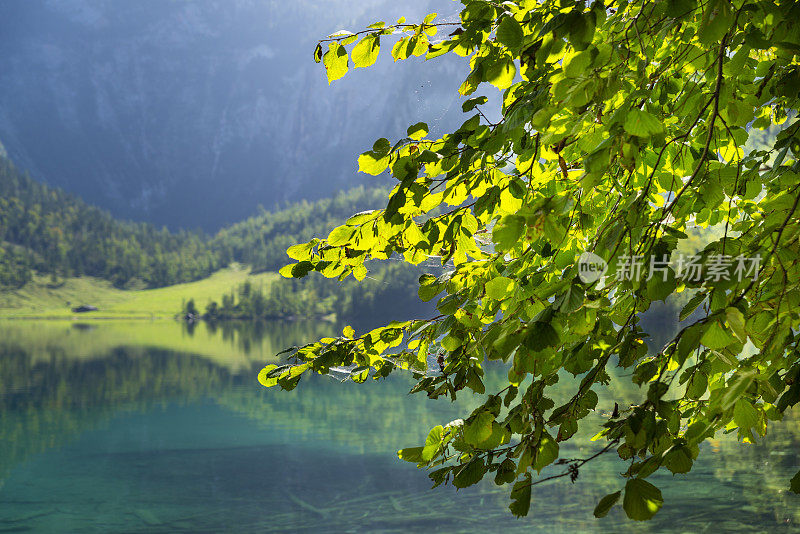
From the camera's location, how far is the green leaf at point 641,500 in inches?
61.5

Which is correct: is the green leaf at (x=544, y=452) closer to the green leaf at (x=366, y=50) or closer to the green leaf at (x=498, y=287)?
the green leaf at (x=498, y=287)

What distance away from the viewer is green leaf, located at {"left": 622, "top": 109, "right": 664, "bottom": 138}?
5.11 feet

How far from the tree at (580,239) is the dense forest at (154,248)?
11582 cm

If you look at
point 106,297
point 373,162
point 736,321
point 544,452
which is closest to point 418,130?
point 373,162

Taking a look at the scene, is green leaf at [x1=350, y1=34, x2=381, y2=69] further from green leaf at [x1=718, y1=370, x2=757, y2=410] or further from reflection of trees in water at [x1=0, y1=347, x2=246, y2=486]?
reflection of trees in water at [x1=0, y1=347, x2=246, y2=486]

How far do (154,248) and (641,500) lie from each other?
184731mm

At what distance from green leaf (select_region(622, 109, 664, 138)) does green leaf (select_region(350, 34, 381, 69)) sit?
1.17 meters

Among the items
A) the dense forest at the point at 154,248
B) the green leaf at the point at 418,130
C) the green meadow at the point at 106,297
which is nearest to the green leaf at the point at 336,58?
the green leaf at the point at 418,130

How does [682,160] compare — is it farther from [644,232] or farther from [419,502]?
[419,502]

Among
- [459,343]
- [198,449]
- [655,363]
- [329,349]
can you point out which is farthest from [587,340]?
[198,449]

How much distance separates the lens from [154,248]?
574 feet

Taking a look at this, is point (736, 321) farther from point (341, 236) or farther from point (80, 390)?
point (80, 390)

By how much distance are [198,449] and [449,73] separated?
177 m

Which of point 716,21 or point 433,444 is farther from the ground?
point 716,21
